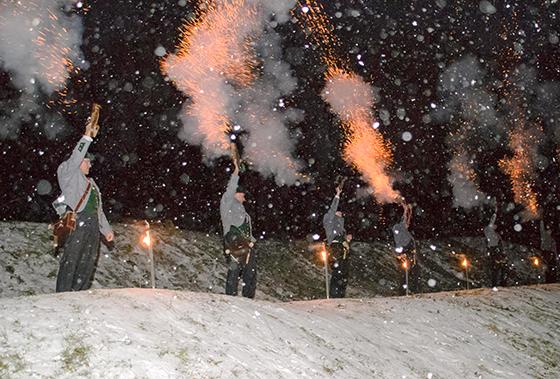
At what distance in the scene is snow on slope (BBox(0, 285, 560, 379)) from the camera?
3971mm

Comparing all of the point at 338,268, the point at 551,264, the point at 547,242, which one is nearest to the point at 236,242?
the point at 338,268

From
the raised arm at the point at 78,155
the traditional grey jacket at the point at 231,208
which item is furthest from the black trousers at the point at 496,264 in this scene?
the raised arm at the point at 78,155

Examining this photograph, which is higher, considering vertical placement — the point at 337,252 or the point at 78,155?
the point at 337,252

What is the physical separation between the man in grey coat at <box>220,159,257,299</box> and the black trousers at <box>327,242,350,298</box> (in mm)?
2651

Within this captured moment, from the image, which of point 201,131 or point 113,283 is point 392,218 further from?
point 113,283

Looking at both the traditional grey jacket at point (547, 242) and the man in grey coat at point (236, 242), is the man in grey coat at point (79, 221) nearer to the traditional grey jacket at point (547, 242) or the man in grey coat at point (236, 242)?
the man in grey coat at point (236, 242)

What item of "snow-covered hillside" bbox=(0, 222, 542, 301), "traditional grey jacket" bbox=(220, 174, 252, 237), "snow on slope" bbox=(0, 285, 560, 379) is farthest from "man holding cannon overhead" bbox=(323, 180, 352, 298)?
"traditional grey jacket" bbox=(220, 174, 252, 237)

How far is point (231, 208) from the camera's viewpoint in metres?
7.51

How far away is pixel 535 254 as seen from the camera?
24.6 metres

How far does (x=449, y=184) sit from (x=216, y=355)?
22387 mm

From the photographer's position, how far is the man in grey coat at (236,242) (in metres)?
7.36

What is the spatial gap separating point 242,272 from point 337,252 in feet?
9.58

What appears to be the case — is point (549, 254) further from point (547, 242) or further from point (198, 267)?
point (198, 267)

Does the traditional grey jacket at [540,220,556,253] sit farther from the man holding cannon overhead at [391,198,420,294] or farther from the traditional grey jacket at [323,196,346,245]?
the traditional grey jacket at [323,196,346,245]
